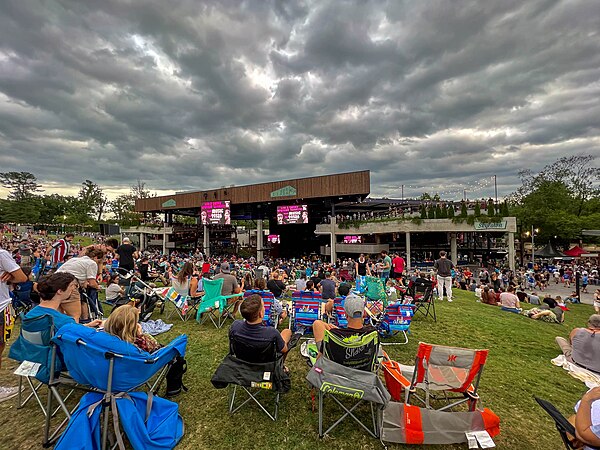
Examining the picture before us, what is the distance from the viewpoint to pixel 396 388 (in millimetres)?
3025

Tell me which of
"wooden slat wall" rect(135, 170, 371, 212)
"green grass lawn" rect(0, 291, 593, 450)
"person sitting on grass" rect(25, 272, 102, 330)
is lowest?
"green grass lawn" rect(0, 291, 593, 450)

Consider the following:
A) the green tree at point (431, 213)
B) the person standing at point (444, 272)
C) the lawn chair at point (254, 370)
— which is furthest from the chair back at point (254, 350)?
the green tree at point (431, 213)

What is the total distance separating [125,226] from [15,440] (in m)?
45.8

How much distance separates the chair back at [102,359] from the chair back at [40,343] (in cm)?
39

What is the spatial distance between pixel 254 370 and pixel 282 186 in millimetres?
23894

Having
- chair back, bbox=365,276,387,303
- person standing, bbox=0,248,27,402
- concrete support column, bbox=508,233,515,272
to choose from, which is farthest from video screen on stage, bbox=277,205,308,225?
person standing, bbox=0,248,27,402

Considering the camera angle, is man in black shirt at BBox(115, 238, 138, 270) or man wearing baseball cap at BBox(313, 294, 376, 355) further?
man in black shirt at BBox(115, 238, 138, 270)

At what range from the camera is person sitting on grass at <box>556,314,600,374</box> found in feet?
12.3

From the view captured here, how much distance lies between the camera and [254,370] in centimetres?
278

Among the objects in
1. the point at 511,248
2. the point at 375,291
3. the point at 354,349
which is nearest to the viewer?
the point at 354,349

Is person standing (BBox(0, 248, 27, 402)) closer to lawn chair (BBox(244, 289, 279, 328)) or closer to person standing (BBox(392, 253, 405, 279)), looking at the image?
lawn chair (BBox(244, 289, 279, 328))

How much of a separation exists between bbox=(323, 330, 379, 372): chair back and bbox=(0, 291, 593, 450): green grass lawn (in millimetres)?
651

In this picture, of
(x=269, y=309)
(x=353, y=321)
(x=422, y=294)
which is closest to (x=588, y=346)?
(x=422, y=294)

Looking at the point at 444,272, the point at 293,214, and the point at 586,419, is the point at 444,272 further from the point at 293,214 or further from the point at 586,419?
the point at 293,214
